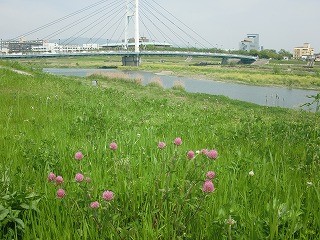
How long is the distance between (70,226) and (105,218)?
278mm

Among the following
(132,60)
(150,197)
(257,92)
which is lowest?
(257,92)

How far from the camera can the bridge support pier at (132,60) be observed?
223 ft

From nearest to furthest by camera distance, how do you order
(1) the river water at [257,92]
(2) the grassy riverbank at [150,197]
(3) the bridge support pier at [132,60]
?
(2) the grassy riverbank at [150,197] → (1) the river water at [257,92] → (3) the bridge support pier at [132,60]

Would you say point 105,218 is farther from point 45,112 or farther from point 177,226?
point 45,112

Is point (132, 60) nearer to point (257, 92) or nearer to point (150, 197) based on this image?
point (257, 92)

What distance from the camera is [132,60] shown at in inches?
2734

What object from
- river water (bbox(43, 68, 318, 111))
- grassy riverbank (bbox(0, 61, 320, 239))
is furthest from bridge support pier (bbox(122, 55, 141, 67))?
grassy riverbank (bbox(0, 61, 320, 239))

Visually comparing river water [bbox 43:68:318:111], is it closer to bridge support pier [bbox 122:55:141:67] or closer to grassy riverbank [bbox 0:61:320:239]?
grassy riverbank [bbox 0:61:320:239]

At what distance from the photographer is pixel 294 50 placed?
174m

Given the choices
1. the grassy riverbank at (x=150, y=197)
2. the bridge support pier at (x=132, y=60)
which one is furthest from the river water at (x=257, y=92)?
the bridge support pier at (x=132, y=60)

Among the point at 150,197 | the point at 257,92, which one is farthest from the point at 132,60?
the point at 150,197

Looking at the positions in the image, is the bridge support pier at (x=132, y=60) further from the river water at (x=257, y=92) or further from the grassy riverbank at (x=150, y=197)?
the grassy riverbank at (x=150, y=197)

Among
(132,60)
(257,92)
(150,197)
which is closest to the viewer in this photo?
(150,197)

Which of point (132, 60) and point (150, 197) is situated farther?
point (132, 60)
